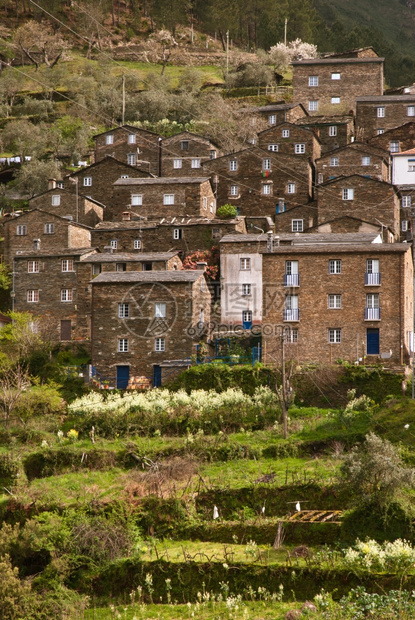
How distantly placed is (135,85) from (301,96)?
2212 centimetres

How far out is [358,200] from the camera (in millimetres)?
61500

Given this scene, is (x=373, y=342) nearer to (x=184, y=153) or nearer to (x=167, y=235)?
(x=167, y=235)

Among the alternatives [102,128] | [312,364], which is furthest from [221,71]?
[312,364]

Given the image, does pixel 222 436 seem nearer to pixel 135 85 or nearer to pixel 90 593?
pixel 90 593

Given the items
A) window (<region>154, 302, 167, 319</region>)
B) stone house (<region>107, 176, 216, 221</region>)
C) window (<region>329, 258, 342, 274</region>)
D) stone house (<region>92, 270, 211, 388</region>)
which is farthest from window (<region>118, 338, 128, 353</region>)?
stone house (<region>107, 176, 216, 221</region>)

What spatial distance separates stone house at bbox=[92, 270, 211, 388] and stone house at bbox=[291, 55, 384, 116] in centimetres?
3959

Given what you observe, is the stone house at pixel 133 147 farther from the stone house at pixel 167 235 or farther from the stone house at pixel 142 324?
the stone house at pixel 142 324

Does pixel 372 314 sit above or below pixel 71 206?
below

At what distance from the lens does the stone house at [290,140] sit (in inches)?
2776

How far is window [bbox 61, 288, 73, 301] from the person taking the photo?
54625 millimetres

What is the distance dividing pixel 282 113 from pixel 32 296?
107 feet

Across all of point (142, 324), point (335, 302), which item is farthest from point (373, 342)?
point (142, 324)

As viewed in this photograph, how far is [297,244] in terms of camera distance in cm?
4844

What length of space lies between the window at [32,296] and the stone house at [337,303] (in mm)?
15679
